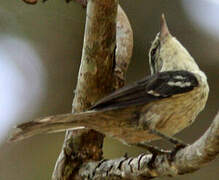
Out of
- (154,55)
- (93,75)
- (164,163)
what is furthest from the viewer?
(154,55)

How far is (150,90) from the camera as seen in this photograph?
11.0 ft

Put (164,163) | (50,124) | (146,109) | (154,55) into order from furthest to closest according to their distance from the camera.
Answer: (154,55) → (146,109) → (50,124) → (164,163)

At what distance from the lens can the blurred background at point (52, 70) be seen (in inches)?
182

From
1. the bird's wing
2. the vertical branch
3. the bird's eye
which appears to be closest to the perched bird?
the bird's wing

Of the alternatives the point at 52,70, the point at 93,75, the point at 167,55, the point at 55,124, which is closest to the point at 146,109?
the point at 93,75

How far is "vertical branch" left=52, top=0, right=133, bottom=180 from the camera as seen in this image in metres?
3.27

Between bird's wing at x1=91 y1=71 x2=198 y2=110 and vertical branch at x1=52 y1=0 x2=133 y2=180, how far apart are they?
21cm

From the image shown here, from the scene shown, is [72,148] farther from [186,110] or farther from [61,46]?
[61,46]

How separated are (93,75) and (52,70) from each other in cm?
131

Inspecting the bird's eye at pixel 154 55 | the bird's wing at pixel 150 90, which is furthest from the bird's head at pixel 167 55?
the bird's wing at pixel 150 90

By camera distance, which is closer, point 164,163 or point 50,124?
point 164,163

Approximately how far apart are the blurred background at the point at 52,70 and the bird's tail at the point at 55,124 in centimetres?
134

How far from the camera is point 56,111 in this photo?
464 cm

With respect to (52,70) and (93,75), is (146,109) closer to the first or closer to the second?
(93,75)
